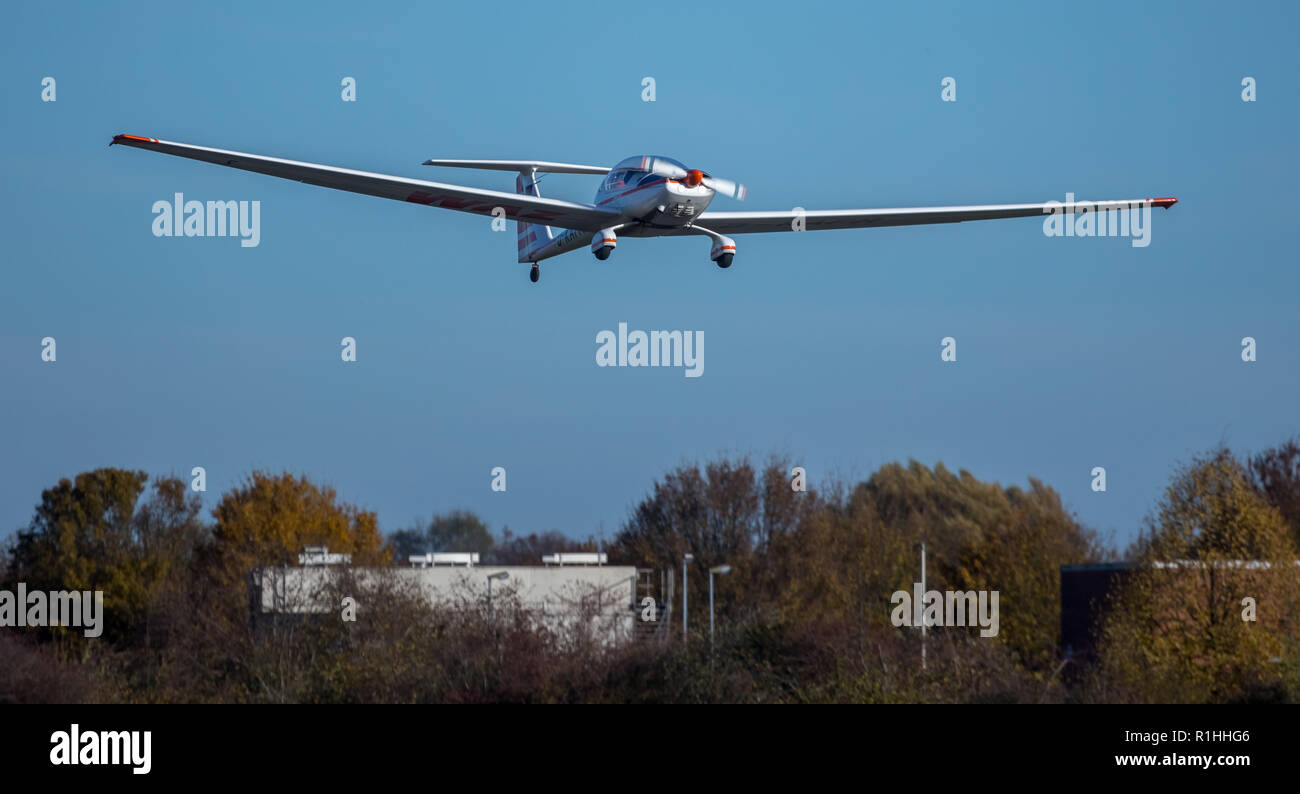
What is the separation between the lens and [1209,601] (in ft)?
129

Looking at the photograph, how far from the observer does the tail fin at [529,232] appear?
2973cm

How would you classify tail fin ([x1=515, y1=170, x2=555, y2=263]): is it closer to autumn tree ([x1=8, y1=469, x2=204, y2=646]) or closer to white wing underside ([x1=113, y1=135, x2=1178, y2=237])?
white wing underside ([x1=113, y1=135, x2=1178, y2=237])

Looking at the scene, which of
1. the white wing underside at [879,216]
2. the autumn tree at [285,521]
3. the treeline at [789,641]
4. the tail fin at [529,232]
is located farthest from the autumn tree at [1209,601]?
the autumn tree at [285,521]

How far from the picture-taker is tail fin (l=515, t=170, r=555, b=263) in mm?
29734

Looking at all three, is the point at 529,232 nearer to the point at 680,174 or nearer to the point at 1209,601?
the point at 680,174

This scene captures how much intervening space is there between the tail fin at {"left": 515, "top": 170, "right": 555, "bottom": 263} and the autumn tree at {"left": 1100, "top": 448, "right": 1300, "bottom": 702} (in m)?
16.3

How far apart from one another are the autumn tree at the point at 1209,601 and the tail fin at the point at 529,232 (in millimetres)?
16344

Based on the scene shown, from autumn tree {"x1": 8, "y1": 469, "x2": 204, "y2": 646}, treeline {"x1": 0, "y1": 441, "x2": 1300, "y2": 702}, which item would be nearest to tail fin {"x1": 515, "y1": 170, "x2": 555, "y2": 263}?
treeline {"x1": 0, "y1": 441, "x2": 1300, "y2": 702}

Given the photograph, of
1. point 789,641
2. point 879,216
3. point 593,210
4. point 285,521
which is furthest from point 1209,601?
point 285,521

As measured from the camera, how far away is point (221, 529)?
72938 millimetres

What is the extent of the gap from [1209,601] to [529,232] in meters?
22.1

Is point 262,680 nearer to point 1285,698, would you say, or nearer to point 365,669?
point 365,669

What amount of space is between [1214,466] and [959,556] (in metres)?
26.8
